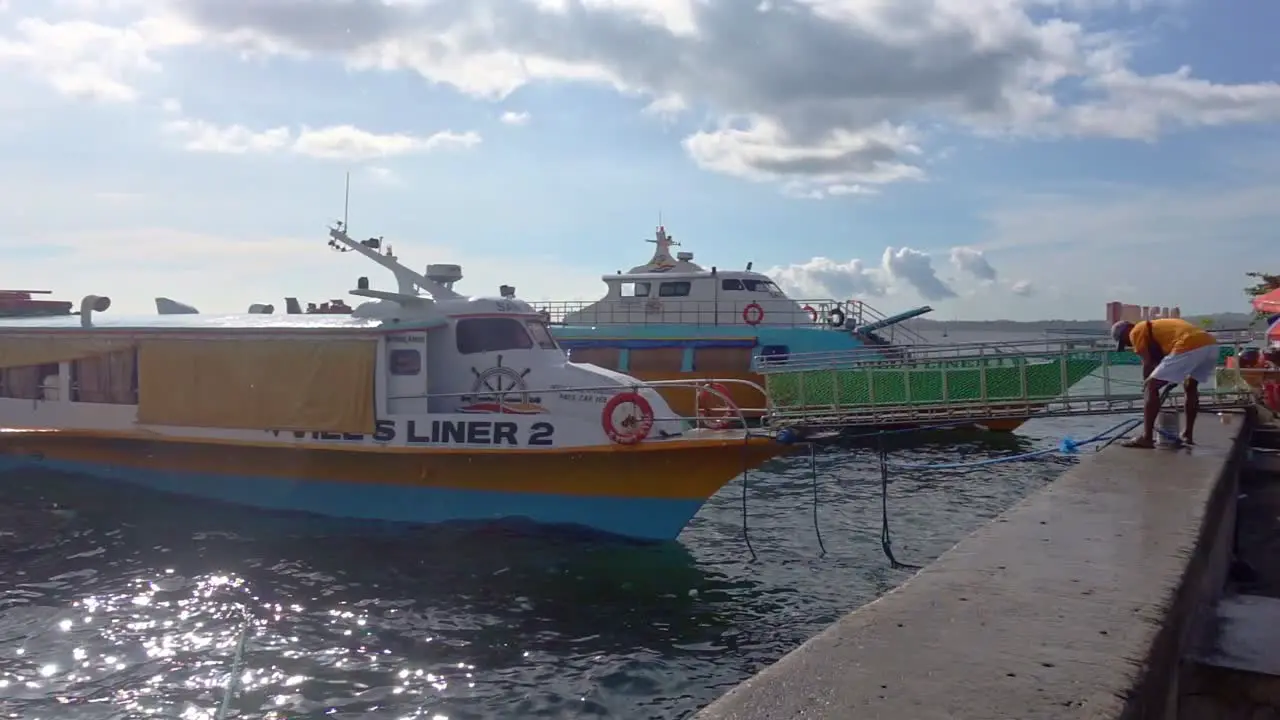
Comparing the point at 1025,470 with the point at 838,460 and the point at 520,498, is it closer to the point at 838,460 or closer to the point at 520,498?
the point at 838,460

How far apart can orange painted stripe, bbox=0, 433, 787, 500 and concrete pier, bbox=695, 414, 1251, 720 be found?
6030 millimetres

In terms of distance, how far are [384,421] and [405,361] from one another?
0.87 meters

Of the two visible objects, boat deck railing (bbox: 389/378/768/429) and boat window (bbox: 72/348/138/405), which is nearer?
boat deck railing (bbox: 389/378/768/429)

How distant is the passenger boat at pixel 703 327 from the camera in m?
24.9

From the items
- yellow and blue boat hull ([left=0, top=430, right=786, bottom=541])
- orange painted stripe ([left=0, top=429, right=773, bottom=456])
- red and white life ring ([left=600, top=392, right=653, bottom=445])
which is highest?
red and white life ring ([left=600, top=392, right=653, bottom=445])

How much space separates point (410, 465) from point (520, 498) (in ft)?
5.18

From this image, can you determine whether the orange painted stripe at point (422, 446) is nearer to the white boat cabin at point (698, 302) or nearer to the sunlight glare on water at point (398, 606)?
the sunlight glare on water at point (398, 606)

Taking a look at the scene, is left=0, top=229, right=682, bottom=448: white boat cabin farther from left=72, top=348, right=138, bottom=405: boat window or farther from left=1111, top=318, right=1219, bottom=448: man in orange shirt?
left=1111, top=318, right=1219, bottom=448: man in orange shirt

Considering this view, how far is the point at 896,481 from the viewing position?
57.5 ft

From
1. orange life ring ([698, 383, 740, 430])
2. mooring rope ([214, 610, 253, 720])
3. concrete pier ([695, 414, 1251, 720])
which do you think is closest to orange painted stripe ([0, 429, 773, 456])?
orange life ring ([698, 383, 740, 430])

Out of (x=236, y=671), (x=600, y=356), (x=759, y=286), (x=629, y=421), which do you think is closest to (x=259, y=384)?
(x=629, y=421)

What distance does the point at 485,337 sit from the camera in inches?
539

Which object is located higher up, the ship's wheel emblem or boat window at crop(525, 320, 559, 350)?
boat window at crop(525, 320, 559, 350)

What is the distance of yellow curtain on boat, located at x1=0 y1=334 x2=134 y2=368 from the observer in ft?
48.2
